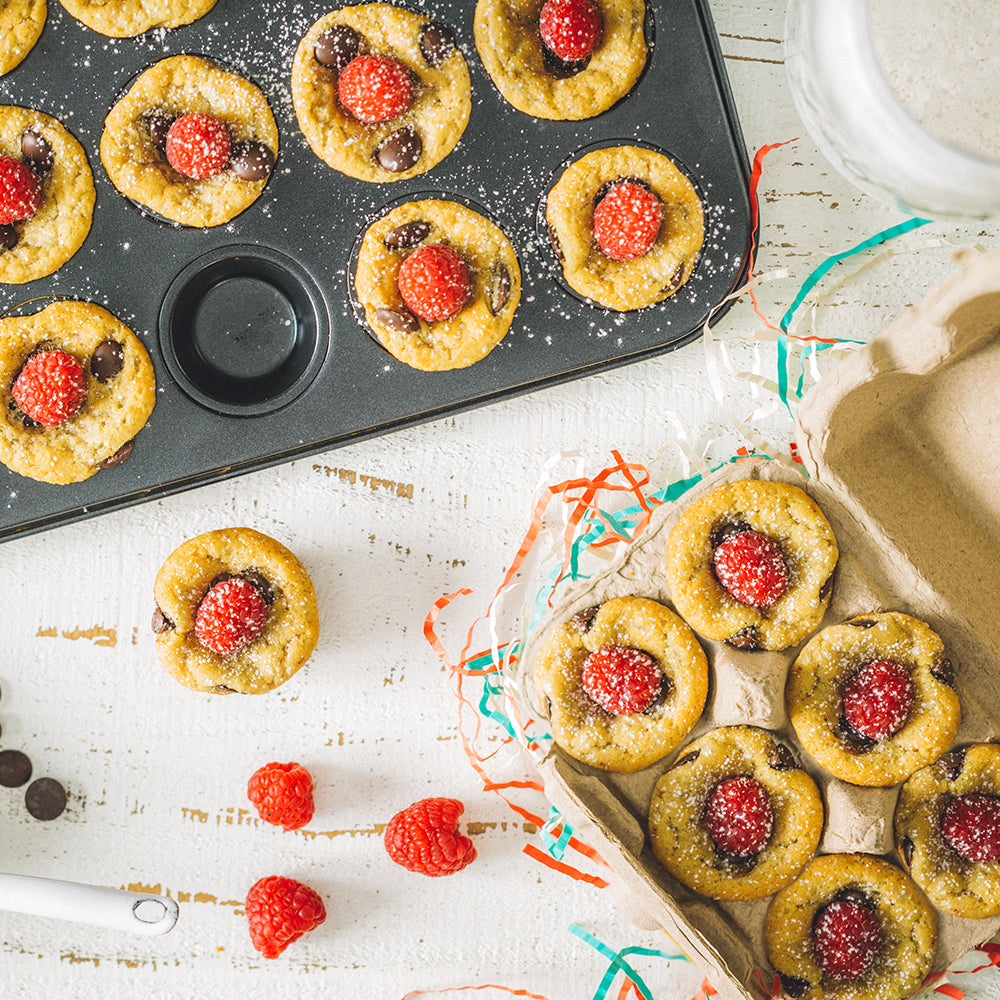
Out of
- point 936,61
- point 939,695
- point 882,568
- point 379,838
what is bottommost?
point 379,838

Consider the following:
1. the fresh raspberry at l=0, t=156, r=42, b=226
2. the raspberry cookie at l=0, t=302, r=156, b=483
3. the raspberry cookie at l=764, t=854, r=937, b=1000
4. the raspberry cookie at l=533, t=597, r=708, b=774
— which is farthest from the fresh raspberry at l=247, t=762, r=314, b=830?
the fresh raspberry at l=0, t=156, r=42, b=226

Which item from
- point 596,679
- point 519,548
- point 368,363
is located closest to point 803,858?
point 596,679

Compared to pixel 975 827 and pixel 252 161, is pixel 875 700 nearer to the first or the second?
pixel 975 827

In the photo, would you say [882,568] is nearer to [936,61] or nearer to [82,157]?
[936,61]

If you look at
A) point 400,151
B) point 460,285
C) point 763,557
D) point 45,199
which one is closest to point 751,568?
point 763,557

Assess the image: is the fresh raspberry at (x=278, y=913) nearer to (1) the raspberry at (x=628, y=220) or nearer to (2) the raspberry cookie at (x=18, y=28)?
(1) the raspberry at (x=628, y=220)

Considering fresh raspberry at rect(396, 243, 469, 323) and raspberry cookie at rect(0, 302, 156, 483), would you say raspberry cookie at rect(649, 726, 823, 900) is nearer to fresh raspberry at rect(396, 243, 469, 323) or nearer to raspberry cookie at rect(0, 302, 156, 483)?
fresh raspberry at rect(396, 243, 469, 323)

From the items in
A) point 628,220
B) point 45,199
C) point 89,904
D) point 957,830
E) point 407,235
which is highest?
point 628,220
